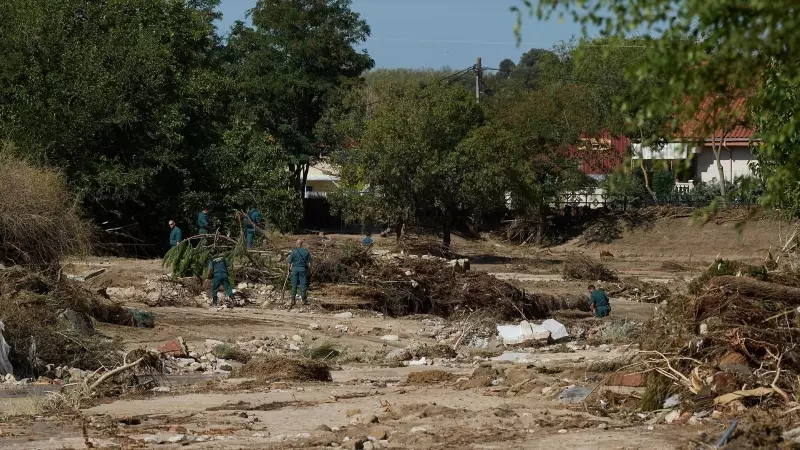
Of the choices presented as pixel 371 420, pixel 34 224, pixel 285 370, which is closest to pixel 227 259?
pixel 34 224

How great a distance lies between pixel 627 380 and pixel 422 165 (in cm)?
2771

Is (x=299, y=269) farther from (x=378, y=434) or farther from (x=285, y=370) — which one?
(x=378, y=434)

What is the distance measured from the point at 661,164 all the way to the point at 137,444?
584 centimetres

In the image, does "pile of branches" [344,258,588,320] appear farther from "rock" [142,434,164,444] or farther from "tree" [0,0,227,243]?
"rock" [142,434,164,444]

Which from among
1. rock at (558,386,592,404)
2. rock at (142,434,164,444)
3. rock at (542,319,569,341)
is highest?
rock at (142,434,164,444)

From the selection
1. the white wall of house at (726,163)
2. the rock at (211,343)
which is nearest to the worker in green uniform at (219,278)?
the rock at (211,343)

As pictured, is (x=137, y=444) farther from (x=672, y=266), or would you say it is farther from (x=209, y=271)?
(x=672, y=266)

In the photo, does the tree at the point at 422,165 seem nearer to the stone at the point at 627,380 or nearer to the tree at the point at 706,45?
the stone at the point at 627,380

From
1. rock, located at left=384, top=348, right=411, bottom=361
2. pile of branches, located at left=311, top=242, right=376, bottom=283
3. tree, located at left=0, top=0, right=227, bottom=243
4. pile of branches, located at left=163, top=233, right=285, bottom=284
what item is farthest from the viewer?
tree, located at left=0, top=0, right=227, bottom=243

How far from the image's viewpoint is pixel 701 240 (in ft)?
161

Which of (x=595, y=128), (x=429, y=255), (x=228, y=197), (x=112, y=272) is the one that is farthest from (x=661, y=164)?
(x=595, y=128)

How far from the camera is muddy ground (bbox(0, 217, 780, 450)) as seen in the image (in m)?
11.5

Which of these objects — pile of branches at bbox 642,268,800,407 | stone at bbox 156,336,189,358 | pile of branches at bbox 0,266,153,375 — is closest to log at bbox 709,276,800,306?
pile of branches at bbox 642,268,800,407

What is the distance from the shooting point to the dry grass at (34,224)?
20547mm
